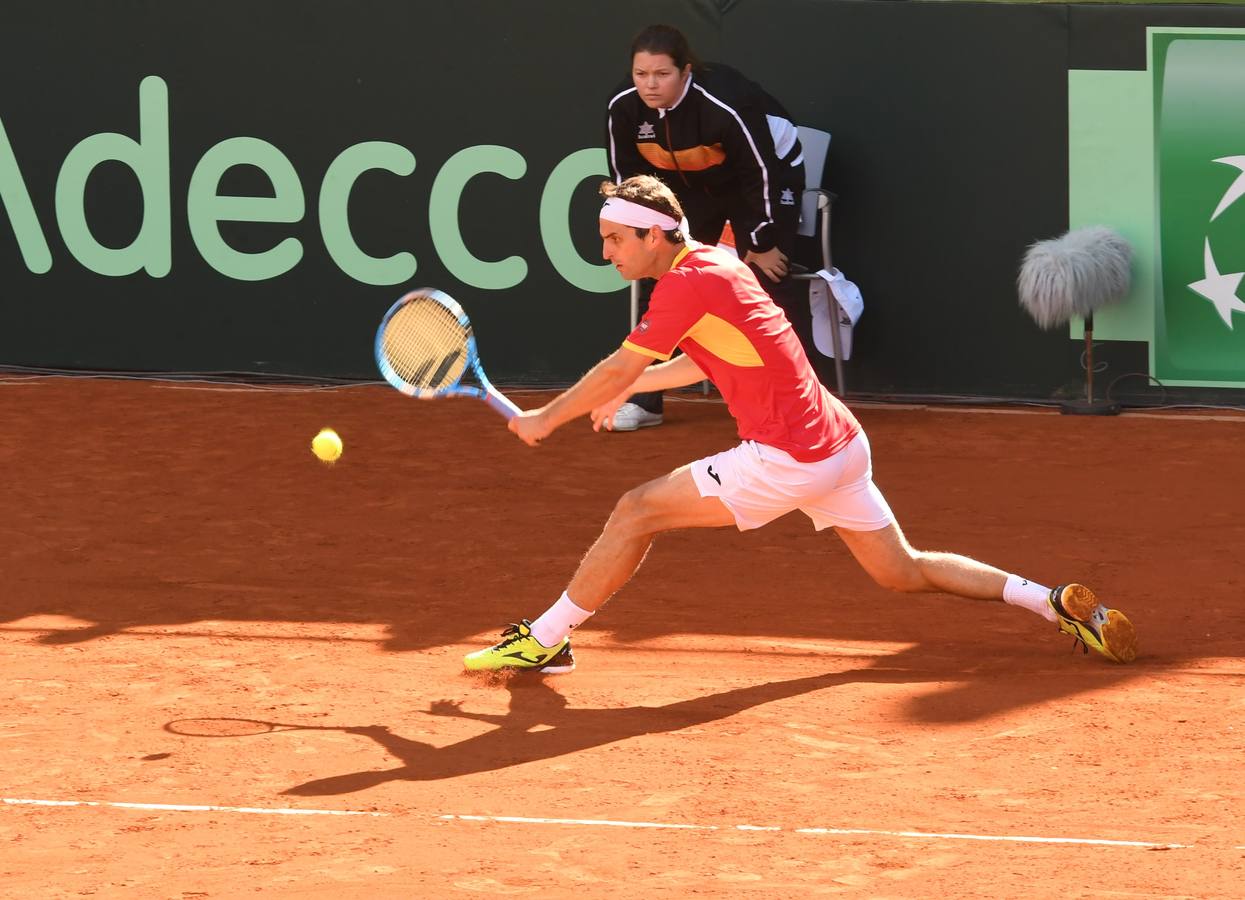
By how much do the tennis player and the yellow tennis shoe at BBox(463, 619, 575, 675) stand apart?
155mm

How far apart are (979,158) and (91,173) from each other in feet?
17.3

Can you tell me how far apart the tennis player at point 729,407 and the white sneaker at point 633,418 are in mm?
3983

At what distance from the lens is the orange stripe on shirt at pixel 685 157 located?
29.7ft

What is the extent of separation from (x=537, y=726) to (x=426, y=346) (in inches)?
51.3

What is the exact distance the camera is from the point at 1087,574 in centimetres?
699

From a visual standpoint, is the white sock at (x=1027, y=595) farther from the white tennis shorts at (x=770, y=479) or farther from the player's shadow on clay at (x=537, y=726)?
the white tennis shorts at (x=770, y=479)

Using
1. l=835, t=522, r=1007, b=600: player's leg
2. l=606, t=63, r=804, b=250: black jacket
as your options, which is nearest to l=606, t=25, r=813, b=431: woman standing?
l=606, t=63, r=804, b=250: black jacket

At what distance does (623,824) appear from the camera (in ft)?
14.9

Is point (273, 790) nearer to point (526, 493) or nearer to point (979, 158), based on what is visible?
point (526, 493)

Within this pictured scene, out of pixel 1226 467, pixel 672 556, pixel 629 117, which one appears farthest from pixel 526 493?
pixel 1226 467

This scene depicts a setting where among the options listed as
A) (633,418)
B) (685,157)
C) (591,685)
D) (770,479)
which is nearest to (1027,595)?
(770,479)

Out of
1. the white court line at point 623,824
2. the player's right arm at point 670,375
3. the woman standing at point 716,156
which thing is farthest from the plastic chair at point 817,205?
the white court line at point 623,824

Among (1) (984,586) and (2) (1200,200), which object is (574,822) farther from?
(2) (1200,200)

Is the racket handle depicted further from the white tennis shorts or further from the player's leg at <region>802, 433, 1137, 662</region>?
the player's leg at <region>802, 433, 1137, 662</region>
